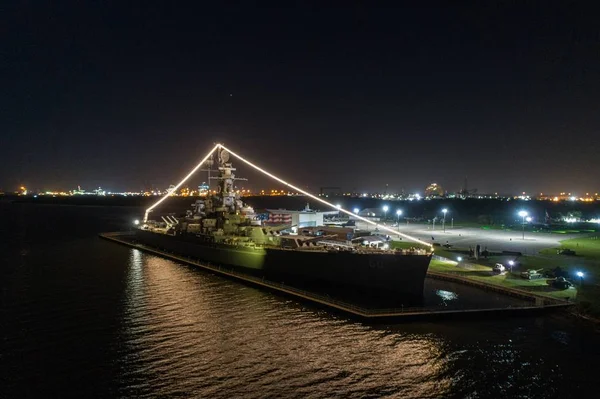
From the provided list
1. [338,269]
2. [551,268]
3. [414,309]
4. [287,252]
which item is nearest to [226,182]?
[287,252]

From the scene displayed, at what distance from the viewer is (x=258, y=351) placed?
71.2ft

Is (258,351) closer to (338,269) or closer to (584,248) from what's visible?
(338,269)

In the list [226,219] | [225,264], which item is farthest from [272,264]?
[226,219]

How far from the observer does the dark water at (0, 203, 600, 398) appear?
1806 cm

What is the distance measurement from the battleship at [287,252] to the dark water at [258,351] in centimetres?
375

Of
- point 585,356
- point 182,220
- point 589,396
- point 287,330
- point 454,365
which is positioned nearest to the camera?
point 589,396

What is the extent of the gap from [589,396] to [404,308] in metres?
11.7

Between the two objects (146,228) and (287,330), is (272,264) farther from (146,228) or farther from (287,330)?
(146,228)

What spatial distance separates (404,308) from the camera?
28.1m

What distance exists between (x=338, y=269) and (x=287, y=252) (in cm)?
566

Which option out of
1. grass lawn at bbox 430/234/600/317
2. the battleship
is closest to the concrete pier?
grass lawn at bbox 430/234/600/317

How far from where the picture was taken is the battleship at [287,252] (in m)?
32.0

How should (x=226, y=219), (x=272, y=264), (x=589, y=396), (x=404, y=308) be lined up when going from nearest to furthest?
(x=589, y=396) → (x=404, y=308) → (x=272, y=264) → (x=226, y=219)

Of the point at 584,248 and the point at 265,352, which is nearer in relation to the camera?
the point at 265,352
